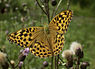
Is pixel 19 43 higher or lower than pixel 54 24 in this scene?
lower

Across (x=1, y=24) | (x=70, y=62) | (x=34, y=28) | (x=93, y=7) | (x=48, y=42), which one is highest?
(x=93, y=7)

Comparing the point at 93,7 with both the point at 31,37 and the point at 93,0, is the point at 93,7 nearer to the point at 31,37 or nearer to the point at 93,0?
the point at 93,0

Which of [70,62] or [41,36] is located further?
[41,36]

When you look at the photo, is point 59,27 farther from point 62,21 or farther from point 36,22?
point 36,22

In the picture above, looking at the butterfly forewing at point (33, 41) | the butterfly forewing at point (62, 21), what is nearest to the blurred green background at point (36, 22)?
the butterfly forewing at point (62, 21)

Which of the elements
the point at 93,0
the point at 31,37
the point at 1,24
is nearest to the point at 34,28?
the point at 31,37

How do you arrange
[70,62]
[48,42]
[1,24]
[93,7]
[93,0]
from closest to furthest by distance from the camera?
[70,62] → [48,42] → [1,24] → [93,7] → [93,0]

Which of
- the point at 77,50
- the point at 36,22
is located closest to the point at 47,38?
the point at 77,50
